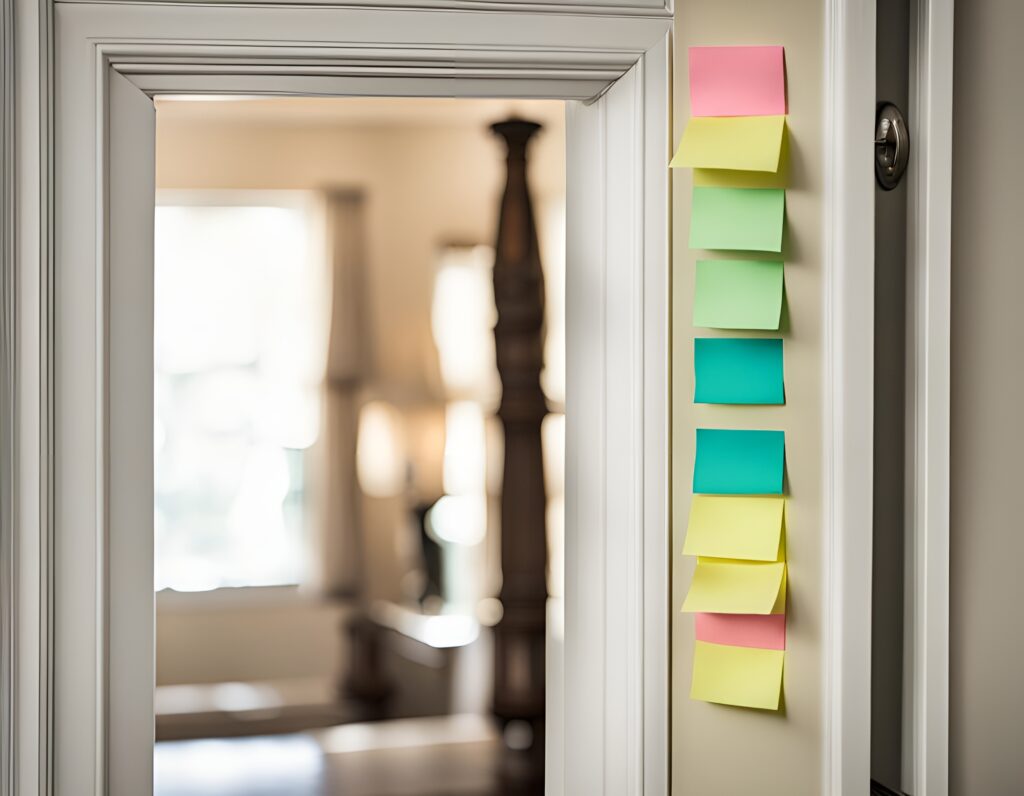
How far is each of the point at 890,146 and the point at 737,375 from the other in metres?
0.31

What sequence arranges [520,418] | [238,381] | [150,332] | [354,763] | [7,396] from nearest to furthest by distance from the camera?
[7,396], [150,332], [520,418], [354,763], [238,381]

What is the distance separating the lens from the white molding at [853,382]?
1.02 m

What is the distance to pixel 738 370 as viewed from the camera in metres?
1.06

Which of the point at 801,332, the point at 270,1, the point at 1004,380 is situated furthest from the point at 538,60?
the point at 1004,380

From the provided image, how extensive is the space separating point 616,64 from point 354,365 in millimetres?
2755

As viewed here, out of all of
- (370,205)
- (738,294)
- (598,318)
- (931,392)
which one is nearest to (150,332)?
(598,318)

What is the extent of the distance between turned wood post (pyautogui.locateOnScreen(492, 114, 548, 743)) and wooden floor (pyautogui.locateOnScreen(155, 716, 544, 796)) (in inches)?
12.1

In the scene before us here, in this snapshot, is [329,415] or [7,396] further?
[329,415]

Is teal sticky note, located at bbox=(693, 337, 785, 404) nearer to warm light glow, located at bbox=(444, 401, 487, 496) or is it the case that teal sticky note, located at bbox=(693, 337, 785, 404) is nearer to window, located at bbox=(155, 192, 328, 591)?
warm light glow, located at bbox=(444, 401, 487, 496)

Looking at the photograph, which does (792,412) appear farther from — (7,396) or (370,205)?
(370,205)

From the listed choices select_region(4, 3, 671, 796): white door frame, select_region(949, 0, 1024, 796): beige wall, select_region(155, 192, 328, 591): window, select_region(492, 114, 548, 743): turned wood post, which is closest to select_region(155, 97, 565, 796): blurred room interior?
select_region(155, 192, 328, 591): window

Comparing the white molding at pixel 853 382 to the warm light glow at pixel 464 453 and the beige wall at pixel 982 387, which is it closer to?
the beige wall at pixel 982 387

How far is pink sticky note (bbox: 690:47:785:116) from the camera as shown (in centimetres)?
105

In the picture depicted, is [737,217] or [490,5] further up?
[490,5]
